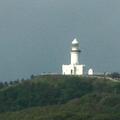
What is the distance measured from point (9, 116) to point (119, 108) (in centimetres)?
1349

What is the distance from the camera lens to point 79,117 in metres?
181

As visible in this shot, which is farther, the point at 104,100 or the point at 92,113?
the point at 104,100

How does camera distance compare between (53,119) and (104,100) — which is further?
(104,100)

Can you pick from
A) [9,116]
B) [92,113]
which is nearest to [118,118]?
[92,113]

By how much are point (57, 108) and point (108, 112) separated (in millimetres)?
9820

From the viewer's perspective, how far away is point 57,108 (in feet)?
636

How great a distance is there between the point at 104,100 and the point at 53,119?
20.3 metres

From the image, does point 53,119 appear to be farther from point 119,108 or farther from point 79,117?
point 119,108

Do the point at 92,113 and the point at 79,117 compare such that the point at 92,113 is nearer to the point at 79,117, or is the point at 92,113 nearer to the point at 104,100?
the point at 79,117

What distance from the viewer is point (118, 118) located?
181375 mm

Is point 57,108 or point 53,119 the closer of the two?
point 53,119

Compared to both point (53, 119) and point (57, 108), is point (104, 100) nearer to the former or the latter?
point (57, 108)

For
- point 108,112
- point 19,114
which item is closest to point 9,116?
point 19,114

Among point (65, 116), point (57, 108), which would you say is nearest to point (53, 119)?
point (65, 116)
